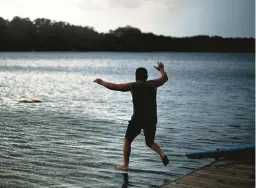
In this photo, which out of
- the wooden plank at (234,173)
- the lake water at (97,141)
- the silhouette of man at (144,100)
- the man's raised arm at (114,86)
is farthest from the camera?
the lake water at (97,141)

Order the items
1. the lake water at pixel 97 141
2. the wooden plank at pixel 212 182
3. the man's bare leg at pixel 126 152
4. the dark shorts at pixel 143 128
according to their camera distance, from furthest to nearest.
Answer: the lake water at pixel 97 141, the man's bare leg at pixel 126 152, the dark shorts at pixel 143 128, the wooden plank at pixel 212 182

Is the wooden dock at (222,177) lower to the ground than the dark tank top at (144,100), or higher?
lower

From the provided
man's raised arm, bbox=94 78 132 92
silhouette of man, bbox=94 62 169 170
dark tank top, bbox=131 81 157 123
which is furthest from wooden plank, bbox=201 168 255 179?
man's raised arm, bbox=94 78 132 92

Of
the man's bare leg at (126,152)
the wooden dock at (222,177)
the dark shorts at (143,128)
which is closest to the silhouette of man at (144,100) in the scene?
the dark shorts at (143,128)

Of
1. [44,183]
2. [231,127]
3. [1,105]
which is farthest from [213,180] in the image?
[1,105]

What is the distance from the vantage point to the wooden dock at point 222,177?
253 inches

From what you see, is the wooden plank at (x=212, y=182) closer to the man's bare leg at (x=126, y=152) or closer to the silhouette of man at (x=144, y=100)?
the silhouette of man at (x=144, y=100)

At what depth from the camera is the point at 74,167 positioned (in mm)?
9266

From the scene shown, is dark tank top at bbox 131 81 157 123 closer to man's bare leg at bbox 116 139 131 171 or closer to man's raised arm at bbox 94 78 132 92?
man's raised arm at bbox 94 78 132 92

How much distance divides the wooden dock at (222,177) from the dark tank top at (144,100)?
4.74 feet

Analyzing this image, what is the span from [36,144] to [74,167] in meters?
3.00

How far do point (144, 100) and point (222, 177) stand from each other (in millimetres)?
2148

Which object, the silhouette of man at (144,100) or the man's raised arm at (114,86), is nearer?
the man's raised arm at (114,86)

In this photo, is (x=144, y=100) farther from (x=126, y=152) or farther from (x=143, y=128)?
(x=126, y=152)
